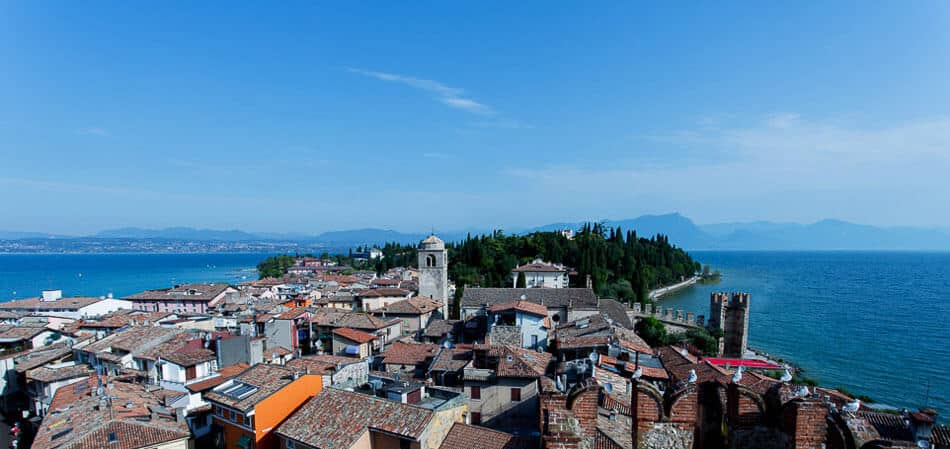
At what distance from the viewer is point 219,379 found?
71.4 ft

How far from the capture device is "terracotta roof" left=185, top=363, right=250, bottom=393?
67.4 feet

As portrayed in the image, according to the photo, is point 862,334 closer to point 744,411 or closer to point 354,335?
point 354,335

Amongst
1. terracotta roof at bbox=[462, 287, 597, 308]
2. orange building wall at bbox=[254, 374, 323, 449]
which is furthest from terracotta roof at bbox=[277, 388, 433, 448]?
terracotta roof at bbox=[462, 287, 597, 308]

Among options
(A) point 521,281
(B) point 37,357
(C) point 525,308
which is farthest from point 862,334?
(B) point 37,357

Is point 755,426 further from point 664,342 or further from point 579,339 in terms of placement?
point 664,342

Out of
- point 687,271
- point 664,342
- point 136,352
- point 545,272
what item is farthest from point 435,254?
point 687,271

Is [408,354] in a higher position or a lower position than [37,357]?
higher

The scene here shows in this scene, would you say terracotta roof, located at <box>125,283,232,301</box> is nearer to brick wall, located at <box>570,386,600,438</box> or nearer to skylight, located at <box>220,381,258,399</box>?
skylight, located at <box>220,381,258,399</box>

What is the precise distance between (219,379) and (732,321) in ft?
125

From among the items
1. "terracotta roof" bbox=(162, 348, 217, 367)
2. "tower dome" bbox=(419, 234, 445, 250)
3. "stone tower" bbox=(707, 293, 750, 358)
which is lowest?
"stone tower" bbox=(707, 293, 750, 358)

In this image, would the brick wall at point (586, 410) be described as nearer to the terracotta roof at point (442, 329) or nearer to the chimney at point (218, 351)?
the chimney at point (218, 351)

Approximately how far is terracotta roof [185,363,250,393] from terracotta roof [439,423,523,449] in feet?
37.4

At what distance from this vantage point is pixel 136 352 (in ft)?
81.0

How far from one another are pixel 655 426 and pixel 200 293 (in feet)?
186
